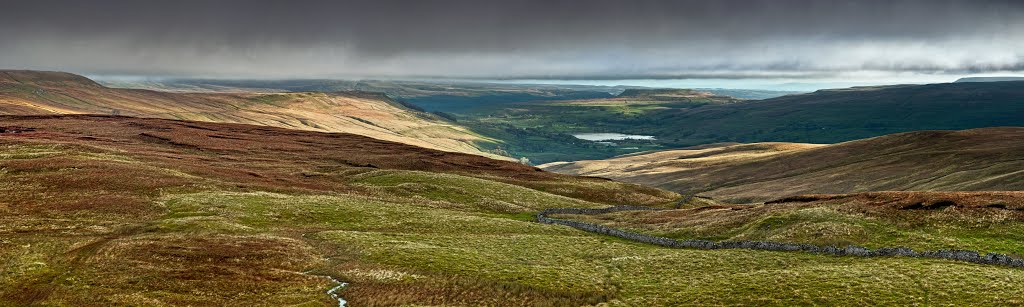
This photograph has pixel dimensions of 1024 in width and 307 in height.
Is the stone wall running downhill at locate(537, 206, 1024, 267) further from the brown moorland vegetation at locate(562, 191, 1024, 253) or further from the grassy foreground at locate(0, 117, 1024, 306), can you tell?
the grassy foreground at locate(0, 117, 1024, 306)

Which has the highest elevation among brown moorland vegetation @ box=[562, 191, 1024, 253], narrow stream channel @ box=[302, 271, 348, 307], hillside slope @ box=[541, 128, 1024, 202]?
brown moorland vegetation @ box=[562, 191, 1024, 253]

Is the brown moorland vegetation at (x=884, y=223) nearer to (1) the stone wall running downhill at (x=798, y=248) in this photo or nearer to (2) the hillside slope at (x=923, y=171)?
(1) the stone wall running downhill at (x=798, y=248)

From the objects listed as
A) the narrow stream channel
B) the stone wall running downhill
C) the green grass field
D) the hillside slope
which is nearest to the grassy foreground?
the green grass field

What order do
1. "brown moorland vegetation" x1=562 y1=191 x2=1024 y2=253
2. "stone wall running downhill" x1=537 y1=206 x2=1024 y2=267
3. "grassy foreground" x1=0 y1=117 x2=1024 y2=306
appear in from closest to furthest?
"grassy foreground" x1=0 y1=117 x2=1024 y2=306, "stone wall running downhill" x1=537 y1=206 x2=1024 y2=267, "brown moorland vegetation" x1=562 y1=191 x2=1024 y2=253

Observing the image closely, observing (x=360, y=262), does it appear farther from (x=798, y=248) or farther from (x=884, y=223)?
(x=884, y=223)

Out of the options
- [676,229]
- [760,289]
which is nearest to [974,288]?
[760,289]

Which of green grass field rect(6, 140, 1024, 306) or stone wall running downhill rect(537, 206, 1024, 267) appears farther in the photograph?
stone wall running downhill rect(537, 206, 1024, 267)

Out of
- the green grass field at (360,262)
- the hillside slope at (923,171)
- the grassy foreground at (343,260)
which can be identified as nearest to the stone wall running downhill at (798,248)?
the green grass field at (360,262)

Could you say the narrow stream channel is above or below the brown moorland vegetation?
below

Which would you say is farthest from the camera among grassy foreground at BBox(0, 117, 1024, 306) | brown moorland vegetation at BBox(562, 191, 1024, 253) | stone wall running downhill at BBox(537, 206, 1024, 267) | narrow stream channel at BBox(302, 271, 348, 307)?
brown moorland vegetation at BBox(562, 191, 1024, 253)
